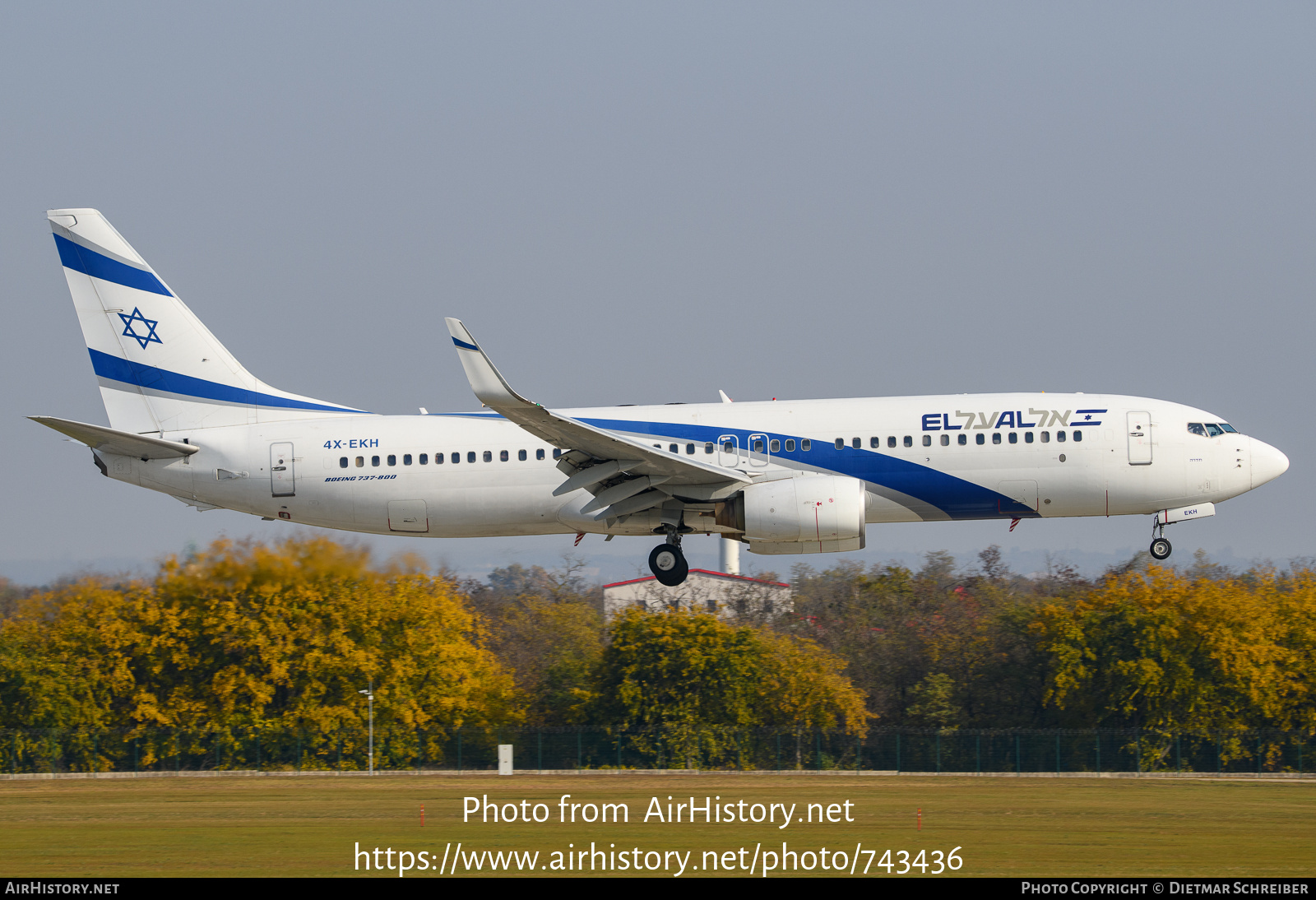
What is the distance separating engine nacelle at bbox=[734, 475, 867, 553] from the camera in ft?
106

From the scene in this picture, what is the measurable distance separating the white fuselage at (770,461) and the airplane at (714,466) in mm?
44

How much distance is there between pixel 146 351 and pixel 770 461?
55.8ft

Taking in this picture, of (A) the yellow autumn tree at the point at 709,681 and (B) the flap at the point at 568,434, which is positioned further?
(A) the yellow autumn tree at the point at 709,681

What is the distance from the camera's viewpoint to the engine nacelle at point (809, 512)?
32.3 meters

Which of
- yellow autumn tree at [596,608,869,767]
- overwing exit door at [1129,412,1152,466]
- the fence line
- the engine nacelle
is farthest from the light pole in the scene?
overwing exit door at [1129,412,1152,466]

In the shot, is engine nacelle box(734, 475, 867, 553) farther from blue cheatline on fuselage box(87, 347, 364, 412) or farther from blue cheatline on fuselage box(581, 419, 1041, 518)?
blue cheatline on fuselage box(87, 347, 364, 412)

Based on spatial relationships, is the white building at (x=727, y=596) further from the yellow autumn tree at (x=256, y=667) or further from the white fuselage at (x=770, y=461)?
the white fuselage at (x=770, y=461)

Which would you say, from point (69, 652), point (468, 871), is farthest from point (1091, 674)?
point (69, 652)

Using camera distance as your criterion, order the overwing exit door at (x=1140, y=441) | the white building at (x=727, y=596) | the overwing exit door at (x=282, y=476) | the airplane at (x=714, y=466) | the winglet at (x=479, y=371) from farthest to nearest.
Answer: the white building at (x=727, y=596) < the overwing exit door at (x=282, y=476) < the overwing exit door at (x=1140, y=441) < the airplane at (x=714, y=466) < the winglet at (x=479, y=371)

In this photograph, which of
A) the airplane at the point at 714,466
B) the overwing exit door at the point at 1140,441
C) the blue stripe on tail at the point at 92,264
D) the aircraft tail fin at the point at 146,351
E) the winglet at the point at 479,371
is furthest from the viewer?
the blue stripe on tail at the point at 92,264

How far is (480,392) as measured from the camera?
1163 inches

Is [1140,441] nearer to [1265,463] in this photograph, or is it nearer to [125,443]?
[1265,463]

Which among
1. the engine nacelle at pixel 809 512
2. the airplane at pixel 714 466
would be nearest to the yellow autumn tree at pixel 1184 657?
the airplane at pixel 714 466

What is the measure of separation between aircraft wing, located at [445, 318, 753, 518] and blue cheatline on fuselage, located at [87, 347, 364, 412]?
759 cm
